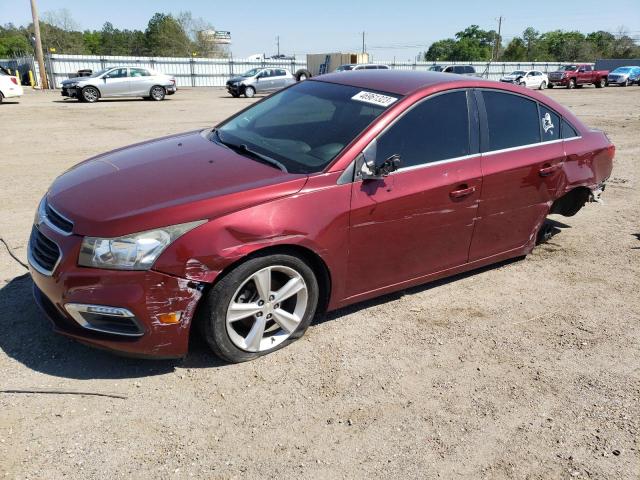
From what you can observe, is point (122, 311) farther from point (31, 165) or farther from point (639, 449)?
point (31, 165)

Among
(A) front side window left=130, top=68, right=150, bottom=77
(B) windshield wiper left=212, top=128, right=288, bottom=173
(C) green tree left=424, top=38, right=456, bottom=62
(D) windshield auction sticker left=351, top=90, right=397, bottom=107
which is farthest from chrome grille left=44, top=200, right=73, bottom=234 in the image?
(C) green tree left=424, top=38, right=456, bottom=62

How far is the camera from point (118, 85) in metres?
22.5

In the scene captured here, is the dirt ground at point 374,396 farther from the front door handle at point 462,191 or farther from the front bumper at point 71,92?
the front bumper at point 71,92

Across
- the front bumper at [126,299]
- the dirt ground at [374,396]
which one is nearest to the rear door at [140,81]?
the dirt ground at [374,396]

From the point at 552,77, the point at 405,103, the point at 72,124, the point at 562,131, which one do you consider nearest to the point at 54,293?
the point at 405,103

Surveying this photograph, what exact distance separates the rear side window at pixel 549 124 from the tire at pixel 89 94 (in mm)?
21349

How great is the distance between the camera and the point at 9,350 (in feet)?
10.7

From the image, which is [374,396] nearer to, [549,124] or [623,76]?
[549,124]

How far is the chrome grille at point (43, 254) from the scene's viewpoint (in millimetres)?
2945

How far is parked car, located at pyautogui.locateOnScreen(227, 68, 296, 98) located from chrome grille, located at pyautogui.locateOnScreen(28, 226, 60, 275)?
2493cm

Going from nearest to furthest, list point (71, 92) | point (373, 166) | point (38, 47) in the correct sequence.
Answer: point (373, 166)
point (71, 92)
point (38, 47)

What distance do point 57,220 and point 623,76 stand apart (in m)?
47.7

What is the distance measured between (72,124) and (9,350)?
12.7 meters

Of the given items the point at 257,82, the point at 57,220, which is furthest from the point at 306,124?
the point at 257,82
